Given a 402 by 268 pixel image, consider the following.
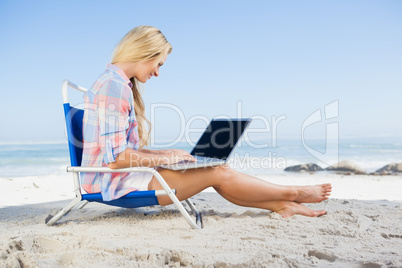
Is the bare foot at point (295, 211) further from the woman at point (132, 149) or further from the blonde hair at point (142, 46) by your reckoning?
the blonde hair at point (142, 46)

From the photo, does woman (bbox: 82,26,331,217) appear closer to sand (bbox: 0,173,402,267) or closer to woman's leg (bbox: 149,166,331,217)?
woman's leg (bbox: 149,166,331,217)

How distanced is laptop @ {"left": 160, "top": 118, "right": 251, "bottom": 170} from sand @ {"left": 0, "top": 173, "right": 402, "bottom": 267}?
0.49 metres

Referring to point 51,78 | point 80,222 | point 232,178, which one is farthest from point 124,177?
point 51,78

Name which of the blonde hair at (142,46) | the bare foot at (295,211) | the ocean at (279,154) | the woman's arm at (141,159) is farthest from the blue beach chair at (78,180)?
the ocean at (279,154)

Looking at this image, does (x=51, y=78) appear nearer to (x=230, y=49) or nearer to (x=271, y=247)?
(x=230, y=49)

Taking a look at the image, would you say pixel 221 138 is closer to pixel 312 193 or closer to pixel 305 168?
pixel 312 193

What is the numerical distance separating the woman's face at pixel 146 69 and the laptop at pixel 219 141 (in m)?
0.69

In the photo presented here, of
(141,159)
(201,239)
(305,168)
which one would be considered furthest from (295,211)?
(305,168)

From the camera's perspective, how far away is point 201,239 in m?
2.15

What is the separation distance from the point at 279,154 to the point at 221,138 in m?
11.5

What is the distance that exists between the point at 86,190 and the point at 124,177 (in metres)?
0.32

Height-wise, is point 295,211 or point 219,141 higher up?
point 219,141

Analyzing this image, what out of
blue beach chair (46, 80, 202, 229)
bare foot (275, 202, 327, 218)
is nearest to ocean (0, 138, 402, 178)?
bare foot (275, 202, 327, 218)

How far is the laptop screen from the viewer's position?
2701 mm
